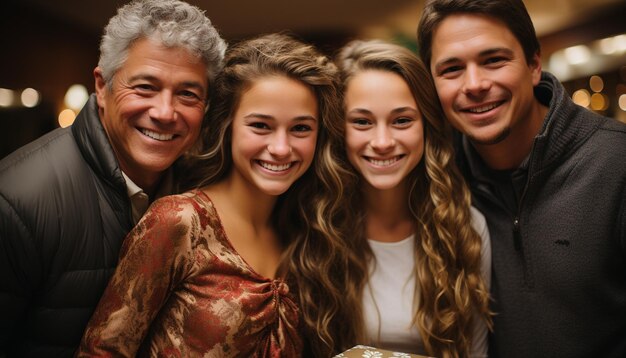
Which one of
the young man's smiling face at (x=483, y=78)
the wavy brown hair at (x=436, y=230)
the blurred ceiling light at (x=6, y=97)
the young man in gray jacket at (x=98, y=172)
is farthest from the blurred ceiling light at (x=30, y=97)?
the young man's smiling face at (x=483, y=78)

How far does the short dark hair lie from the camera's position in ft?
6.26

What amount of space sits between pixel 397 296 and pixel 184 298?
2.72 feet

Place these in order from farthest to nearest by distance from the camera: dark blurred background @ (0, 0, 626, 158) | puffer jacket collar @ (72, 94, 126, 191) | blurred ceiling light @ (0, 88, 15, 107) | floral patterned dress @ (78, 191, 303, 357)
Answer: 1. dark blurred background @ (0, 0, 626, 158)
2. blurred ceiling light @ (0, 88, 15, 107)
3. puffer jacket collar @ (72, 94, 126, 191)
4. floral patterned dress @ (78, 191, 303, 357)

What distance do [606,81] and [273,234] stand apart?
752cm

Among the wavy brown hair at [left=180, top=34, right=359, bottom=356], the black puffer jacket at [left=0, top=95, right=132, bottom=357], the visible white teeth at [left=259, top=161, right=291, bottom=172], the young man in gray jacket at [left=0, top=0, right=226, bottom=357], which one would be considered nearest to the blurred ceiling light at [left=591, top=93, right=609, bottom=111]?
the wavy brown hair at [left=180, top=34, right=359, bottom=356]

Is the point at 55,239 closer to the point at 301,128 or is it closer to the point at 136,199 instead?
the point at 136,199

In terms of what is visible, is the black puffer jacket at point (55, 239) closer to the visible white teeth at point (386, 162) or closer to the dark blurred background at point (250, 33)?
the visible white teeth at point (386, 162)

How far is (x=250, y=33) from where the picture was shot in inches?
217

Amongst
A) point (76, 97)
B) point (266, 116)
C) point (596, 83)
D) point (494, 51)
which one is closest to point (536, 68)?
point (494, 51)

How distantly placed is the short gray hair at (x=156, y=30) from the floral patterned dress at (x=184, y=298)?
50 cm

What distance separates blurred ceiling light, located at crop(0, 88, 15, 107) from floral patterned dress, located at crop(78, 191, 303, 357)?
5.42 meters

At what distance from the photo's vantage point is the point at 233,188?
1.78m

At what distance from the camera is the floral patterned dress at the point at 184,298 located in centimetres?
A: 141

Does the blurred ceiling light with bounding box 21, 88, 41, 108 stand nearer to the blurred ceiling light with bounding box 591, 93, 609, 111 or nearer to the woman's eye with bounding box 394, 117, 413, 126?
the woman's eye with bounding box 394, 117, 413, 126
